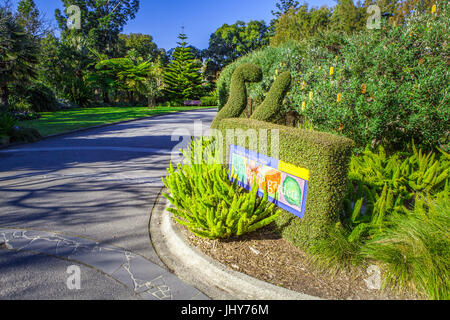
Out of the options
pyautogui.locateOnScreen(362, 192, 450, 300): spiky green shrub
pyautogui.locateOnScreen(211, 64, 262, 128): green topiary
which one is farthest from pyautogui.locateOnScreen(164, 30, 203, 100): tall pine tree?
pyautogui.locateOnScreen(362, 192, 450, 300): spiky green shrub

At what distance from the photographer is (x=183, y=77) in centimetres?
3578

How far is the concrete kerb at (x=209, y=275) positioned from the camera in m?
2.85

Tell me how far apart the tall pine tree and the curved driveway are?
27.3 m

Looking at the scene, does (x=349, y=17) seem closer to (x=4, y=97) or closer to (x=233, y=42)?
(x=4, y=97)

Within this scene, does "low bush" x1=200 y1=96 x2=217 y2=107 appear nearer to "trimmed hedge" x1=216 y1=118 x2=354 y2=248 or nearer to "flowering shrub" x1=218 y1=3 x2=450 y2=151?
"flowering shrub" x1=218 y1=3 x2=450 y2=151

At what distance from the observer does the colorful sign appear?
3505mm

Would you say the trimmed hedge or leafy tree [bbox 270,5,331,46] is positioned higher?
leafy tree [bbox 270,5,331,46]

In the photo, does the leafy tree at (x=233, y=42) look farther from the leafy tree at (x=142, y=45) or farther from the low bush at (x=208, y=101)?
the low bush at (x=208, y=101)

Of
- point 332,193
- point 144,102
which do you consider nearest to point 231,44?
point 144,102

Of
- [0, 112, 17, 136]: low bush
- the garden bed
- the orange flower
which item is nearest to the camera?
the garden bed

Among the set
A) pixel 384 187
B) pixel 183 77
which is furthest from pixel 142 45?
pixel 384 187
